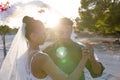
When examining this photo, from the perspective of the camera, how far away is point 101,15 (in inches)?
1421

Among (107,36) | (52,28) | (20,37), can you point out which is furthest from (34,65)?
(107,36)

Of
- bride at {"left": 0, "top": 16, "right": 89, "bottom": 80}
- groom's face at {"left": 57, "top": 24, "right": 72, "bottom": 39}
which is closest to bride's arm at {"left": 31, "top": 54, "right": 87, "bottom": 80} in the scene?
bride at {"left": 0, "top": 16, "right": 89, "bottom": 80}

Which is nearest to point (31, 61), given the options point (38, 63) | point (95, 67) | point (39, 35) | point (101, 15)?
point (38, 63)

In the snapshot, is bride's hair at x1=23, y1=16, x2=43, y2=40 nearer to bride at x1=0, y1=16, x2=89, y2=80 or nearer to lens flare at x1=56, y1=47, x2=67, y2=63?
bride at x1=0, y1=16, x2=89, y2=80

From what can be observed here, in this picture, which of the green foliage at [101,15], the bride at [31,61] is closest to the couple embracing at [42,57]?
the bride at [31,61]

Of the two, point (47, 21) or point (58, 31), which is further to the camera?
point (58, 31)

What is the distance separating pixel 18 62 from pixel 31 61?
1.23 ft

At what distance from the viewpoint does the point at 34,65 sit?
8.70ft

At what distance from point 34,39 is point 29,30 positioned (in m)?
0.09

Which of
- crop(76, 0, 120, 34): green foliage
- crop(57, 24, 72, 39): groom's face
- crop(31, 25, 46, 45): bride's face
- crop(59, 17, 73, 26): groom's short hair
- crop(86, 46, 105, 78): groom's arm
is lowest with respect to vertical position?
crop(76, 0, 120, 34): green foliage

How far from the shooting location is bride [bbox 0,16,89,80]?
2.63 m

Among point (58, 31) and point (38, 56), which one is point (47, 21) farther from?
point (38, 56)

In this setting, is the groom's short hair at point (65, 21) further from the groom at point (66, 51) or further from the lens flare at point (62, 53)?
the lens flare at point (62, 53)

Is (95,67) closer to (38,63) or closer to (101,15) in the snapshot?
(38,63)
